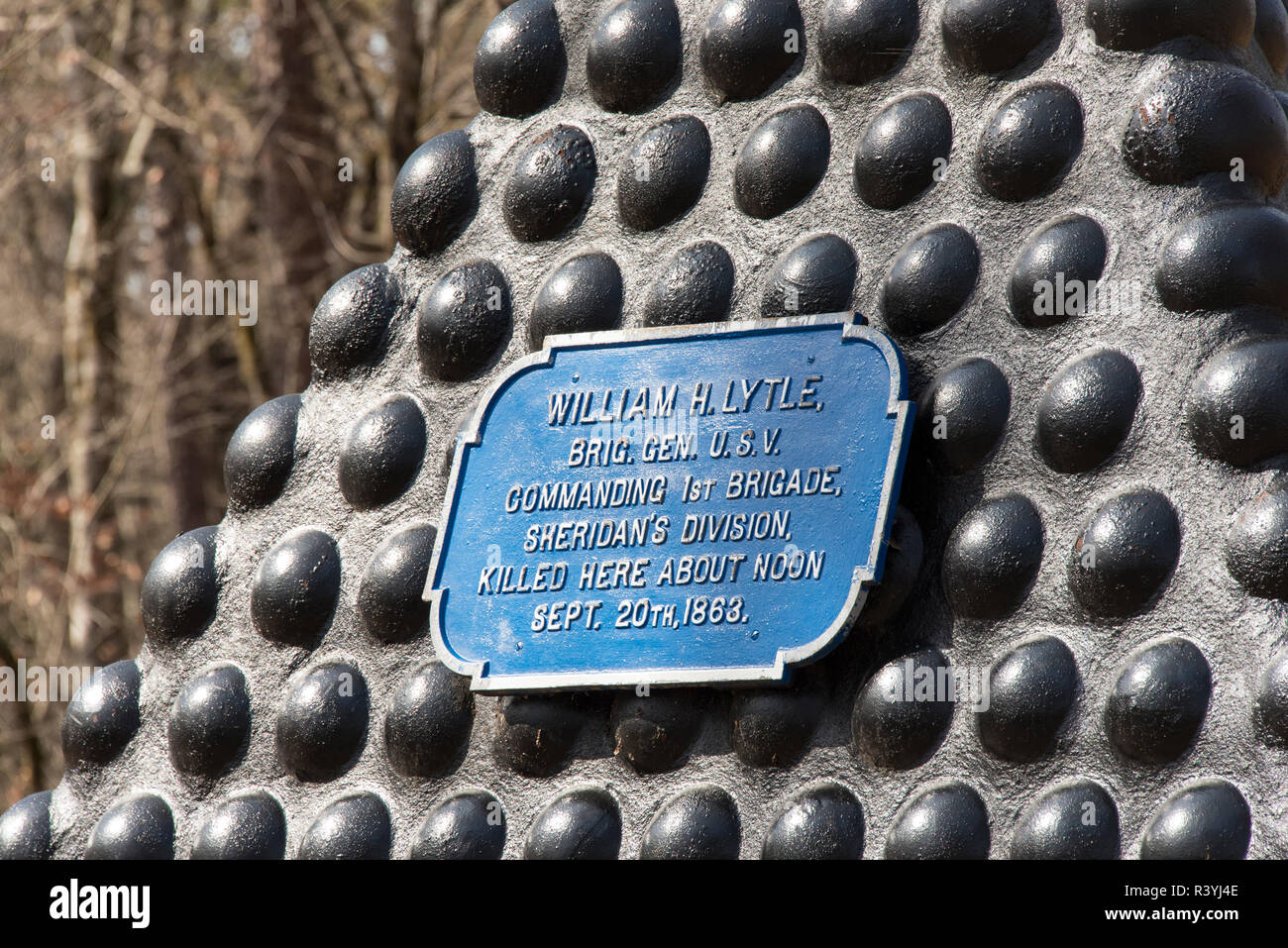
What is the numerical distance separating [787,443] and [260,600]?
56.1 inches

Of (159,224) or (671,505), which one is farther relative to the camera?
(159,224)

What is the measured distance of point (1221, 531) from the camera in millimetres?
3270

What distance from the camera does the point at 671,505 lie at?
377 cm

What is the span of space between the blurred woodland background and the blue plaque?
17.1 feet

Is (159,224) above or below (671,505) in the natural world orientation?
below

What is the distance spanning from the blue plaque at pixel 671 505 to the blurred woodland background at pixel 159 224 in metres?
5.21

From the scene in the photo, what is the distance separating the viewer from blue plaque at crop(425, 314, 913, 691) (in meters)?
3.59

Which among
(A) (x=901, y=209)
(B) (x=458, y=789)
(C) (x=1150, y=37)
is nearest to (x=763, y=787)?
(B) (x=458, y=789)

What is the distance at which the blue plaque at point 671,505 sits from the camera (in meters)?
3.59

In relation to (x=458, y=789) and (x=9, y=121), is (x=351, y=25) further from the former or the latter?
(x=458, y=789)

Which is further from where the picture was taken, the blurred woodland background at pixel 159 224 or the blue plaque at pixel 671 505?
the blurred woodland background at pixel 159 224

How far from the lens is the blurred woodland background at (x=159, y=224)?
933 cm

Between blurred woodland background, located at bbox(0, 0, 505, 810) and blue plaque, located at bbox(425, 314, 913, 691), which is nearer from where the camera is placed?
blue plaque, located at bbox(425, 314, 913, 691)

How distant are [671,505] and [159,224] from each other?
25.5 feet
